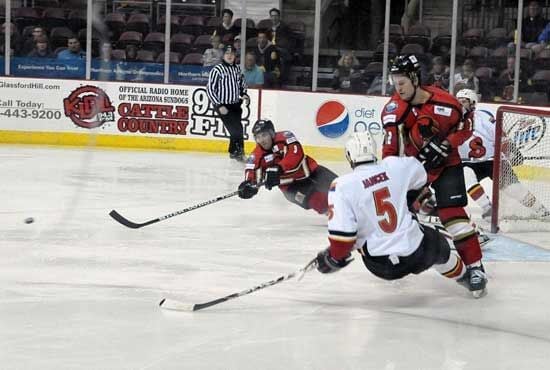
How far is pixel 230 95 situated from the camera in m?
10.6

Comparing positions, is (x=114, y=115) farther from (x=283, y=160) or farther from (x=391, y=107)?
(x=391, y=107)

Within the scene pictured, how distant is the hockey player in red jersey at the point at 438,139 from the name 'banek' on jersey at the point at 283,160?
1382 mm

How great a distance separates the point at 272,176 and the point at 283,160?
0.44ft

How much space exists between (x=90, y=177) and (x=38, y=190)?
88 centimetres

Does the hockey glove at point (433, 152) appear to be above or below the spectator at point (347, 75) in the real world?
below

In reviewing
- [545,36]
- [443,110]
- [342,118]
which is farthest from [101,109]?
[443,110]

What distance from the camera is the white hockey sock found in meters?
4.64

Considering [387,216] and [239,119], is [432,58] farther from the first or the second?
[387,216]

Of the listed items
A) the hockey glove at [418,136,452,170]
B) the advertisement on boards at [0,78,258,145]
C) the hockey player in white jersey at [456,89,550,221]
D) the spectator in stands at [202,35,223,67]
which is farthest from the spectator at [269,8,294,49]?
the hockey glove at [418,136,452,170]

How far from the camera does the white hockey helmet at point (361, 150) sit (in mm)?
4258

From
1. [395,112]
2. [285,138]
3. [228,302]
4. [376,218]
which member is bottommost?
[228,302]

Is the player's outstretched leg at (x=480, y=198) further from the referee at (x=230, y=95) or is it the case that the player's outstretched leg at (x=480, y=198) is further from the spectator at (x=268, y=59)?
the spectator at (x=268, y=59)

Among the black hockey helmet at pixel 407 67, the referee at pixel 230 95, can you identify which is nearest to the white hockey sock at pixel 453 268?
the black hockey helmet at pixel 407 67

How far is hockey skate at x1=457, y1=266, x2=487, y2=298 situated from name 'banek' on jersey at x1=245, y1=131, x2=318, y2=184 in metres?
1.75
